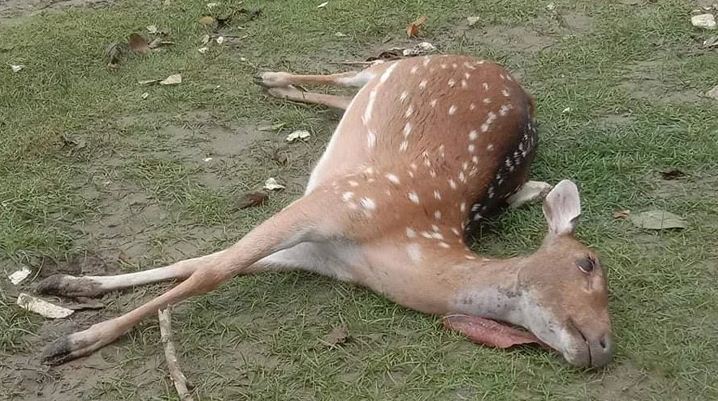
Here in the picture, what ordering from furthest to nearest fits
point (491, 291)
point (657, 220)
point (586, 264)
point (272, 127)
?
point (272, 127)
point (657, 220)
point (491, 291)
point (586, 264)

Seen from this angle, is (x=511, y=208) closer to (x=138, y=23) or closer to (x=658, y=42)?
(x=658, y=42)

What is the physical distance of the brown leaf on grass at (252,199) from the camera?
4.77 meters

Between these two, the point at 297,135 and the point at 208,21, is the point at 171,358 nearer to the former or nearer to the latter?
the point at 297,135

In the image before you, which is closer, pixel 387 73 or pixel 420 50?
pixel 387 73

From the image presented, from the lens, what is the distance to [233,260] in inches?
155

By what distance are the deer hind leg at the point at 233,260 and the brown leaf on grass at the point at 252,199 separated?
0.67 m

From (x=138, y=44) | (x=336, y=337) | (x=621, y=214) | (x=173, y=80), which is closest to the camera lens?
(x=336, y=337)

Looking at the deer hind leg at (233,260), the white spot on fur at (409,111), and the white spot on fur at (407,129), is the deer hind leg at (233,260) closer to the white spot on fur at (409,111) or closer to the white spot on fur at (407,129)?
the white spot on fur at (407,129)

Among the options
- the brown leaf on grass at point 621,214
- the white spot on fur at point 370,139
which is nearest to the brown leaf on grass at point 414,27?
the white spot on fur at point 370,139

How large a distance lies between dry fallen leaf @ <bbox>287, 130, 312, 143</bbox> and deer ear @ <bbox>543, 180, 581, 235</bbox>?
6.57 ft

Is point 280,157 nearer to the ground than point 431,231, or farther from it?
nearer to the ground

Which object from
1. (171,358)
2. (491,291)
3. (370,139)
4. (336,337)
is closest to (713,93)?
(370,139)

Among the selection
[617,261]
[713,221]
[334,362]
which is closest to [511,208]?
[617,261]

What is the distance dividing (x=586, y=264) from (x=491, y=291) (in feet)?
1.28
